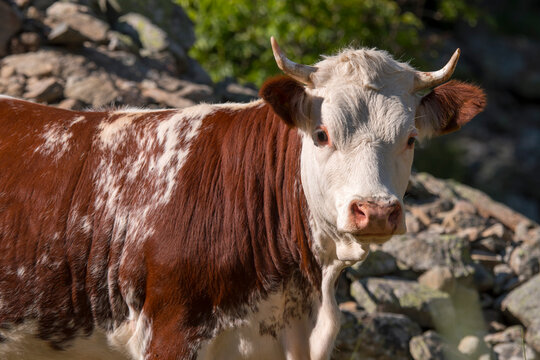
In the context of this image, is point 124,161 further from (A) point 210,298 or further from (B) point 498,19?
(B) point 498,19

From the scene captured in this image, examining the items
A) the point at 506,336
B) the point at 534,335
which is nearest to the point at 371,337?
the point at 506,336

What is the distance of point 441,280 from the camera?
24.7 feet

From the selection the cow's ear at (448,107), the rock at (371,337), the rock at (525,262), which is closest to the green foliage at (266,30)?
the rock at (525,262)

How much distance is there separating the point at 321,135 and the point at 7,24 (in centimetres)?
575

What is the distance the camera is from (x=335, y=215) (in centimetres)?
447

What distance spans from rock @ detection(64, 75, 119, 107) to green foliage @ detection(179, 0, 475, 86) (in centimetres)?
459

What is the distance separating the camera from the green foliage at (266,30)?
13.2m

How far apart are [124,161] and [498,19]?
2111cm

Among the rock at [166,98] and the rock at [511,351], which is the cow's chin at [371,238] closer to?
the rock at [511,351]

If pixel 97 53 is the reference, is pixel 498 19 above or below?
below

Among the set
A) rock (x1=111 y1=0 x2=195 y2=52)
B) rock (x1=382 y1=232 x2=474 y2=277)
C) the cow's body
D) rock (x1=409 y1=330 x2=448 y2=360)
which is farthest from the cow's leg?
rock (x1=111 y1=0 x2=195 y2=52)

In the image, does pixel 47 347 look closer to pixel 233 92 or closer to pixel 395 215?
pixel 395 215

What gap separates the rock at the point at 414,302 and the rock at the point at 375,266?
212 millimetres

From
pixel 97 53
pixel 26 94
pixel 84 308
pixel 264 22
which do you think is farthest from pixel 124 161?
pixel 264 22
